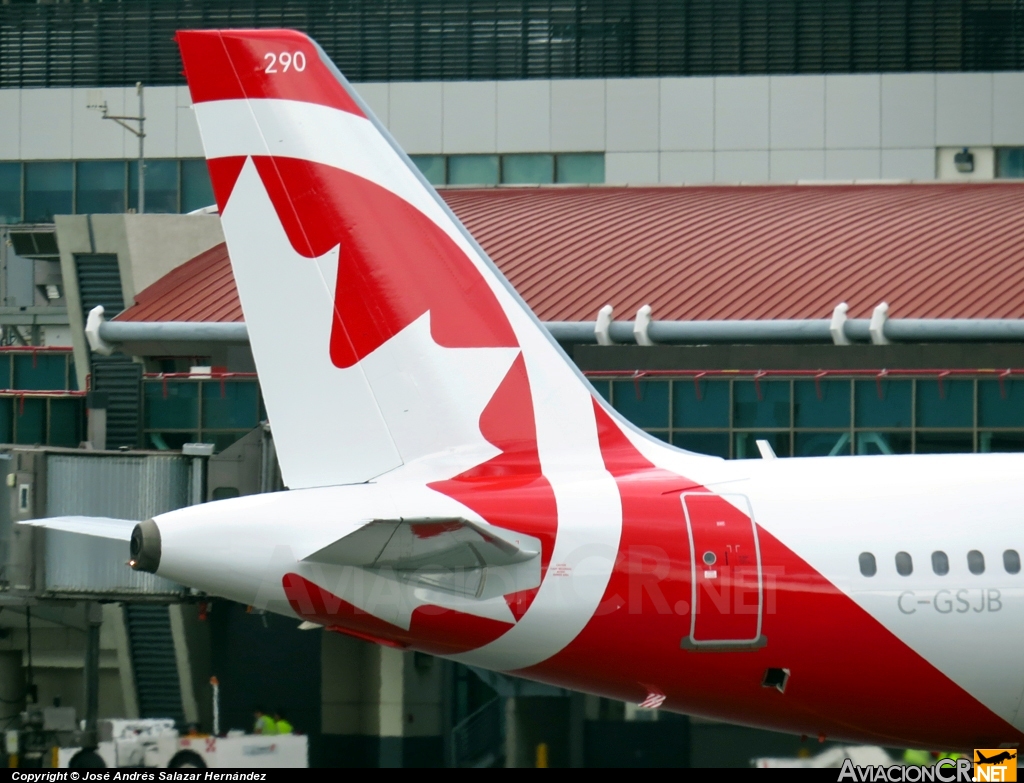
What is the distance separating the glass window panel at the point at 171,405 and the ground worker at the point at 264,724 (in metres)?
6.06

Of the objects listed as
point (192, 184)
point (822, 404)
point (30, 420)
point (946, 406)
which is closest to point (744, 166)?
point (192, 184)

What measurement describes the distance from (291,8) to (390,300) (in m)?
40.9

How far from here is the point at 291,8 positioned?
52438 millimetres

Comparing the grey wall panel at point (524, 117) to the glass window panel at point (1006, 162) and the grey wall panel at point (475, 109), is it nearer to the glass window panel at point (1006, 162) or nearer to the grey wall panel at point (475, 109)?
the grey wall panel at point (475, 109)

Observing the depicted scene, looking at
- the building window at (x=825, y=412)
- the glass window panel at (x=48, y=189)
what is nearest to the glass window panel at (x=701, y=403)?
the building window at (x=825, y=412)

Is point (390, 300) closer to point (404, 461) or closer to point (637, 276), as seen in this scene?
point (404, 461)

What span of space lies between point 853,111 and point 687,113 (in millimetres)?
5697

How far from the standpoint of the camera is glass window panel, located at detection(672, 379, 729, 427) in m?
27.7

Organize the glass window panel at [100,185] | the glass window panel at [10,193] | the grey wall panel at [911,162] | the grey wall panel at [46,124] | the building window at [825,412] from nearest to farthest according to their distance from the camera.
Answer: the building window at [825,412] → the grey wall panel at [911,162] → the glass window panel at [100,185] → the grey wall panel at [46,124] → the glass window panel at [10,193]

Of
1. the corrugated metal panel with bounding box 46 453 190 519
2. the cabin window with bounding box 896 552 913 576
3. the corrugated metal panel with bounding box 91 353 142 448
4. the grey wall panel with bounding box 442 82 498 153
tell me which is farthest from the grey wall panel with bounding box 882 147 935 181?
the cabin window with bounding box 896 552 913 576

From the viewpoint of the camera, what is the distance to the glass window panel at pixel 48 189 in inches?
2019

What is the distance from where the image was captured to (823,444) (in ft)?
89.9

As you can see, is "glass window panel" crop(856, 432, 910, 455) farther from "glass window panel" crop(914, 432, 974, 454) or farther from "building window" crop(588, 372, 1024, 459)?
"glass window panel" crop(914, 432, 974, 454)

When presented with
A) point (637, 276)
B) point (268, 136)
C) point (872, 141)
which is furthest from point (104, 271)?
point (872, 141)
